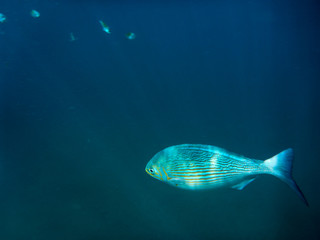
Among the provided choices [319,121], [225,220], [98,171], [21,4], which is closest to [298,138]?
[319,121]

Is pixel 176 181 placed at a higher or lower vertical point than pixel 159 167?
lower

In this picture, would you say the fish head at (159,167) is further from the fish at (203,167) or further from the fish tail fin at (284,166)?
the fish tail fin at (284,166)

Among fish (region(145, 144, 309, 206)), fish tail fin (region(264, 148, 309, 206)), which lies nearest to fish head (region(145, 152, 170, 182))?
fish (region(145, 144, 309, 206))

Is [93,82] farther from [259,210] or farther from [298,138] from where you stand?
[298,138]

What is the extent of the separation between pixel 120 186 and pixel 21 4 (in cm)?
1661

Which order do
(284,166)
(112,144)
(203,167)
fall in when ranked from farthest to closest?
1. (112,144)
2. (203,167)
3. (284,166)

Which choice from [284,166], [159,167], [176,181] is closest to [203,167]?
[176,181]

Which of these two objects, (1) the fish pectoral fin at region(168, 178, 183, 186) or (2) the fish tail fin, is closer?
(2) the fish tail fin

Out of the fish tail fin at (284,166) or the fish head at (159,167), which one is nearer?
the fish tail fin at (284,166)

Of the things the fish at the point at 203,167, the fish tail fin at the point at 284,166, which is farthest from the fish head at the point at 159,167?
the fish tail fin at the point at 284,166

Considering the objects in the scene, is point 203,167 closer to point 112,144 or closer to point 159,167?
point 159,167

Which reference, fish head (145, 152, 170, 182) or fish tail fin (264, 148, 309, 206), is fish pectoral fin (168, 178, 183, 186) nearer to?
fish head (145, 152, 170, 182)

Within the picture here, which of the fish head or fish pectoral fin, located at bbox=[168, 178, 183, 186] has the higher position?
the fish head

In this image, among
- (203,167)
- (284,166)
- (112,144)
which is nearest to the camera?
(284,166)
